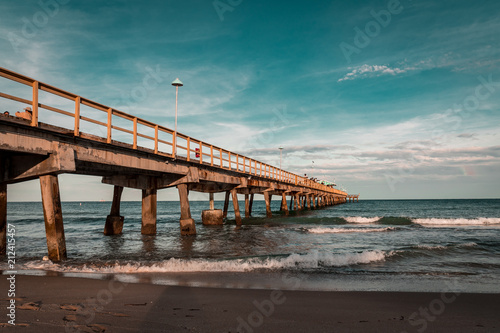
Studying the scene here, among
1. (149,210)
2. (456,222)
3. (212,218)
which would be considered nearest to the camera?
(149,210)

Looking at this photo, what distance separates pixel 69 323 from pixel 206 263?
5.12 m

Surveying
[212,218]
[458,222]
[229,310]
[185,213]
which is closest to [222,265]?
[229,310]

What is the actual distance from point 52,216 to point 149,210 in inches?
343

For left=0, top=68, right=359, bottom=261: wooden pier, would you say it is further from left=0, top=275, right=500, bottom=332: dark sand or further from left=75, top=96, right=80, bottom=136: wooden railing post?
left=0, top=275, right=500, bottom=332: dark sand

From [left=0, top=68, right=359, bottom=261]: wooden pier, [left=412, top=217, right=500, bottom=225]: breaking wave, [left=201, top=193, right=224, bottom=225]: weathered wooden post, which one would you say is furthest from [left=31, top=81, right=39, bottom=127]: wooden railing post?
[left=412, top=217, right=500, bottom=225]: breaking wave

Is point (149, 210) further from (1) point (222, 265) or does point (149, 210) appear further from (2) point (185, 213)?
(1) point (222, 265)

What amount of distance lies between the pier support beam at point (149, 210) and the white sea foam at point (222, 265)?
8114 mm

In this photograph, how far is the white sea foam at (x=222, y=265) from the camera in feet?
28.0

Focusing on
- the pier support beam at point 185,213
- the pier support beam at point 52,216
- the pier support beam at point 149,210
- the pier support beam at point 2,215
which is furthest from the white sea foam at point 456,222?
the pier support beam at point 2,215

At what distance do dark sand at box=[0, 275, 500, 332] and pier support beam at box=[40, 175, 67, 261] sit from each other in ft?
9.79

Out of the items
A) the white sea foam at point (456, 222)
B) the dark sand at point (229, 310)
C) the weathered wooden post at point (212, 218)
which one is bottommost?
the white sea foam at point (456, 222)

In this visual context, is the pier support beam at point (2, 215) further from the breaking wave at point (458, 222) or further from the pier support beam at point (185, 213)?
the breaking wave at point (458, 222)

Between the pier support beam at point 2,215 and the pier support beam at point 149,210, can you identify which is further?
the pier support beam at point 149,210

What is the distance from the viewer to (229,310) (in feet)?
16.1
